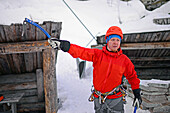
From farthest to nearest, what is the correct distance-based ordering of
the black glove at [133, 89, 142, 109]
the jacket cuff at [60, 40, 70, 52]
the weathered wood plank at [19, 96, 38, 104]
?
1. the weathered wood plank at [19, 96, 38, 104]
2. the black glove at [133, 89, 142, 109]
3. the jacket cuff at [60, 40, 70, 52]

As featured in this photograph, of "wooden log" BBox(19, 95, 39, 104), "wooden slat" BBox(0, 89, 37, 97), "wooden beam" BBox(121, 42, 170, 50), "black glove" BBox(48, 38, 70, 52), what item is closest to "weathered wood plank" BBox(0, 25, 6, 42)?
"black glove" BBox(48, 38, 70, 52)

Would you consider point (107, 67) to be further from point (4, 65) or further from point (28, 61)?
point (4, 65)

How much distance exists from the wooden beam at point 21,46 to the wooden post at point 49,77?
23cm

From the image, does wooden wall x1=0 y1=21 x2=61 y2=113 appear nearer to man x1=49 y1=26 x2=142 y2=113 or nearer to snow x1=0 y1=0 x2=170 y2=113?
snow x1=0 y1=0 x2=170 y2=113

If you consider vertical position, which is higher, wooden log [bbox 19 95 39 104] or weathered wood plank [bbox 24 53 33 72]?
weathered wood plank [bbox 24 53 33 72]

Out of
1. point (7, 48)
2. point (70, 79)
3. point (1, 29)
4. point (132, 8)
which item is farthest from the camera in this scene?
point (132, 8)

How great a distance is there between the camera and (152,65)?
5965mm

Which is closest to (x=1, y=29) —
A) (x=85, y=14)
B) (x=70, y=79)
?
(x=70, y=79)

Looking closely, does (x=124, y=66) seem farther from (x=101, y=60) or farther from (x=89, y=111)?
(x=89, y=111)

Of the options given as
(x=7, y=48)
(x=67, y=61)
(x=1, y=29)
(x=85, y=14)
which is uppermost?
(x=85, y=14)

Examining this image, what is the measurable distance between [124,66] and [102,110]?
0.85 metres

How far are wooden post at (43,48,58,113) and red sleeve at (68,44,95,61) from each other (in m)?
1.43

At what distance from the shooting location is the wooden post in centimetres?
320

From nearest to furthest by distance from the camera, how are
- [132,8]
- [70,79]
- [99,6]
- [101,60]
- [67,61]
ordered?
[101,60]
[70,79]
[67,61]
[132,8]
[99,6]
